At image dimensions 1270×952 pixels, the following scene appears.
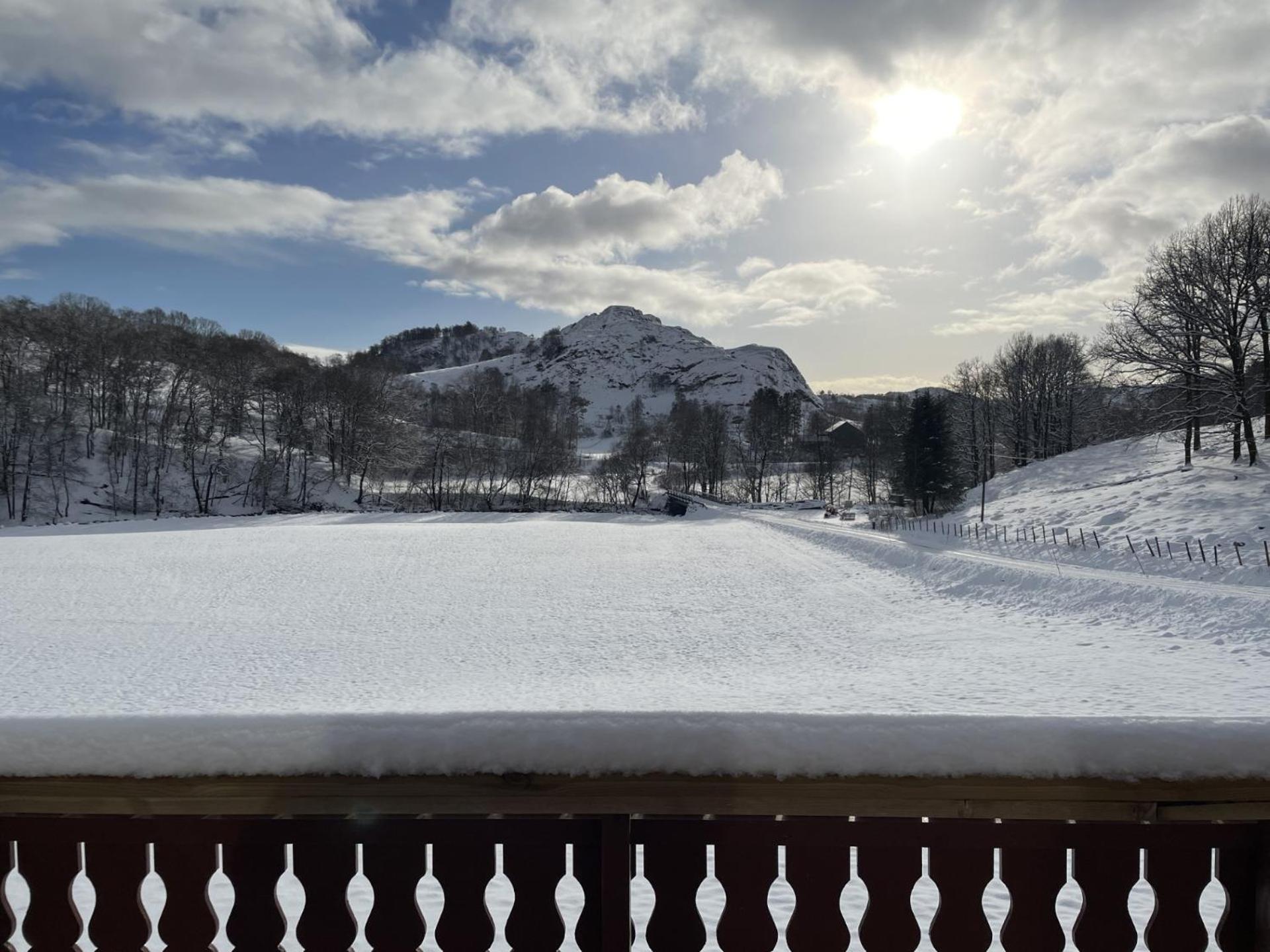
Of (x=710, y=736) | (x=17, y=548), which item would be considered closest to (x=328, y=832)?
(x=710, y=736)

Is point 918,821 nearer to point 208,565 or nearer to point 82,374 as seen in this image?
point 208,565

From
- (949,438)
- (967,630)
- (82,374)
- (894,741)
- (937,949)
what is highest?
(82,374)

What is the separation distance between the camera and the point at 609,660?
1267 cm

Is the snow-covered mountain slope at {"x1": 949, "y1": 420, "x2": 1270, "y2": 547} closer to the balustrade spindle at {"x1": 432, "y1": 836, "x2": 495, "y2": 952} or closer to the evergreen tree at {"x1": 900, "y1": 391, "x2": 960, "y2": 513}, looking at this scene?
the evergreen tree at {"x1": 900, "y1": 391, "x2": 960, "y2": 513}

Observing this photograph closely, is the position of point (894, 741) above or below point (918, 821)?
above

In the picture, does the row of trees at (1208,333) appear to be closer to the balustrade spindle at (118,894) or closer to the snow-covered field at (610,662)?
the snow-covered field at (610,662)

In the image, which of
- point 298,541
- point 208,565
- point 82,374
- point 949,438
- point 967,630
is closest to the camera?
point 967,630

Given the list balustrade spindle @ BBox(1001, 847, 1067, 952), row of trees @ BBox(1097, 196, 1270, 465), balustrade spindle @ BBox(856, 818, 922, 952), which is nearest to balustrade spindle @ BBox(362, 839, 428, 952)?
balustrade spindle @ BBox(856, 818, 922, 952)

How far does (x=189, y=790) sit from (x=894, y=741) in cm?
153

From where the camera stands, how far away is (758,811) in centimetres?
148

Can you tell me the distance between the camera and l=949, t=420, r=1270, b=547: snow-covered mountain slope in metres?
20.7

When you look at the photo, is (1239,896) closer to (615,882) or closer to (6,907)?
(615,882)

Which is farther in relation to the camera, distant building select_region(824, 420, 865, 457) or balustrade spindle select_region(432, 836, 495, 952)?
distant building select_region(824, 420, 865, 457)

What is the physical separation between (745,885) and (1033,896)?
61 centimetres
